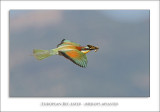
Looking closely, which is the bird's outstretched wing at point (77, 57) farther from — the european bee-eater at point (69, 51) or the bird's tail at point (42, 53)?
the bird's tail at point (42, 53)

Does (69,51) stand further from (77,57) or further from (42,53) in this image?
(42,53)

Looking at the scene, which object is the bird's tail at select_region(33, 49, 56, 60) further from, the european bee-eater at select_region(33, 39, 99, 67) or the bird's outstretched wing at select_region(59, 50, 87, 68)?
the bird's outstretched wing at select_region(59, 50, 87, 68)

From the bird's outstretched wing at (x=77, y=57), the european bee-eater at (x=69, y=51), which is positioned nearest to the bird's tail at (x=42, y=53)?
the european bee-eater at (x=69, y=51)

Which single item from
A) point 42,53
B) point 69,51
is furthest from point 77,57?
point 42,53

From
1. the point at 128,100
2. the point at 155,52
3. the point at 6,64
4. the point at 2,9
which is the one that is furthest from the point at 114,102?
the point at 2,9

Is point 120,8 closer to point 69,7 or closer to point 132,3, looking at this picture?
point 132,3
